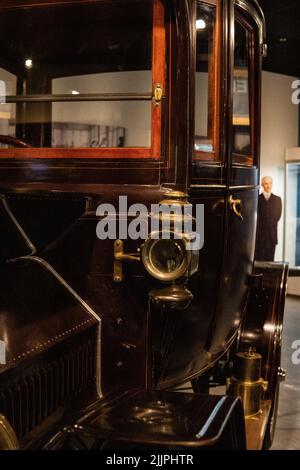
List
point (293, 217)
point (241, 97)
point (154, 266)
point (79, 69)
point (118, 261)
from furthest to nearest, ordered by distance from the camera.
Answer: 1. point (293, 217)
2. point (241, 97)
3. point (79, 69)
4. point (118, 261)
5. point (154, 266)

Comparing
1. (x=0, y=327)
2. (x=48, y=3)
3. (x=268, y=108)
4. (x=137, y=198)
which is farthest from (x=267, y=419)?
(x=268, y=108)

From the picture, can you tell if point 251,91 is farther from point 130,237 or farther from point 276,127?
point 276,127

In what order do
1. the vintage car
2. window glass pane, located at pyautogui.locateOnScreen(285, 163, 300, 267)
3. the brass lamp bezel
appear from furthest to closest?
1. window glass pane, located at pyautogui.locateOnScreen(285, 163, 300, 267)
2. the brass lamp bezel
3. the vintage car

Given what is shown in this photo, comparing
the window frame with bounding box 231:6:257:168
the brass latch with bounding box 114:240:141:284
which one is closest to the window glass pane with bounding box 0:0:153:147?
the brass latch with bounding box 114:240:141:284

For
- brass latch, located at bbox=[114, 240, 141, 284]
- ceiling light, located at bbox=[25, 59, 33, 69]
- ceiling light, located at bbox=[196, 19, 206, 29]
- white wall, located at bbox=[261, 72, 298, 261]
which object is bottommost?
brass latch, located at bbox=[114, 240, 141, 284]

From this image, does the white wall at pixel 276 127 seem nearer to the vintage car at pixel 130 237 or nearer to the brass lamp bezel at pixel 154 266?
the vintage car at pixel 130 237

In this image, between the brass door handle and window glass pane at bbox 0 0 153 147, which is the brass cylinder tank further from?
window glass pane at bbox 0 0 153 147

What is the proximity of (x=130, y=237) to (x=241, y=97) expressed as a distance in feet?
3.68

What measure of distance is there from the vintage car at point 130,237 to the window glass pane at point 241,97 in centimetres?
2

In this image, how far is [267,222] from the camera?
22.9ft

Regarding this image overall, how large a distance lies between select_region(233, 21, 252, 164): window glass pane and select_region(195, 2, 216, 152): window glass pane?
0.27m

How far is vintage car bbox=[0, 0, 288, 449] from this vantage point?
1.45m

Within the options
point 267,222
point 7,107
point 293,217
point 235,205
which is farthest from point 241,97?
point 293,217

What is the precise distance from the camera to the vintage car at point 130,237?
1449 millimetres
